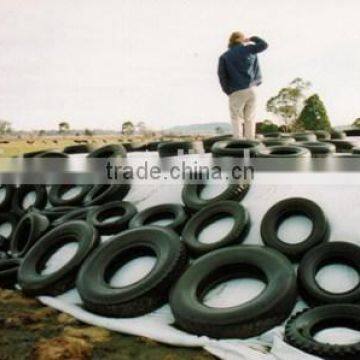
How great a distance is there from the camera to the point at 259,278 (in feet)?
19.9

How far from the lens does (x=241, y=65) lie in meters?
10.0

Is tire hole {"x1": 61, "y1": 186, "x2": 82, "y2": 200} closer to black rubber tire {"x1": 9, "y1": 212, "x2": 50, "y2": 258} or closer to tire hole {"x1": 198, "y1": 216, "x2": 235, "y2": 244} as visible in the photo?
black rubber tire {"x1": 9, "y1": 212, "x2": 50, "y2": 258}

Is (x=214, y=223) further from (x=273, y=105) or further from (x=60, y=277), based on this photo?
(x=273, y=105)

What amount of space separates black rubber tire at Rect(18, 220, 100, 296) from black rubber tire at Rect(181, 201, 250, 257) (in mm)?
1479

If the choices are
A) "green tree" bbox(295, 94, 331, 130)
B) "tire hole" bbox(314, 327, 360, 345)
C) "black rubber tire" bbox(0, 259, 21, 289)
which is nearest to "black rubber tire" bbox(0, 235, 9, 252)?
"black rubber tire" bbox(0, 259, 21, 289)

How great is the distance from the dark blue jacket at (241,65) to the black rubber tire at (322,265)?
4782 millimetres

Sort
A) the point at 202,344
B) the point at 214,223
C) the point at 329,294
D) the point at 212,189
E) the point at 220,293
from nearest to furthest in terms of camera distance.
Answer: the point at 202,344 < the point at 329,294 < the point at 220,293 < the point at 214,223 < the point at 212,189

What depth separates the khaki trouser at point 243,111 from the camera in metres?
10.2

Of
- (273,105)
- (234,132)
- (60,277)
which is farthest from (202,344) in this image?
(273,105)

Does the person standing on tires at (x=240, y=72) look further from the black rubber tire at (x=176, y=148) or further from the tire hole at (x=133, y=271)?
the tire hole at (x=133, y=271)

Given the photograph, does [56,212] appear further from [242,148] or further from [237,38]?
[237,38]

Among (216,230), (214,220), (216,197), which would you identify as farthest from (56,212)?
(216,230)

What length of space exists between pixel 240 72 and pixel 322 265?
16.6 feet

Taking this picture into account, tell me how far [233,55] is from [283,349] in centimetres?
668
